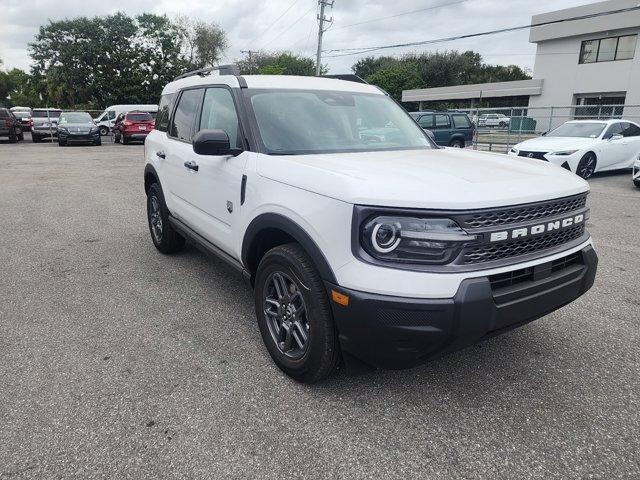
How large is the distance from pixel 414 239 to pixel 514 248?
0.59 metres

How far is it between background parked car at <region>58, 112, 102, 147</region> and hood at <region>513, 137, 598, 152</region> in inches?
757

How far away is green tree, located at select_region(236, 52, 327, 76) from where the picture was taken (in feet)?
198

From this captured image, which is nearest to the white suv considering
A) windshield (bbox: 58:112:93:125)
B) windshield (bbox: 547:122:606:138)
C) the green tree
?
windshield (bbox: 547:122:606:138)

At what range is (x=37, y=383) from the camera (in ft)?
9.57

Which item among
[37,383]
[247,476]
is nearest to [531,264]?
[247,476]

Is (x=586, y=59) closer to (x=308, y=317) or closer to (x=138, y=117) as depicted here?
(x=138, y=117)

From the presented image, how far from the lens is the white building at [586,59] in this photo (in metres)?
29.4

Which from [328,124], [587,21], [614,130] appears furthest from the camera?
[587,21]

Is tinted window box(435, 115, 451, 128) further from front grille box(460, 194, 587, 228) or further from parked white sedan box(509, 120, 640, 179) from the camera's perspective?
front grille box(460, 194, 587, 228)

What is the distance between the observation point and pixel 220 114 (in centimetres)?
381

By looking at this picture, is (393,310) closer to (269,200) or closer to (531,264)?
(531,264)

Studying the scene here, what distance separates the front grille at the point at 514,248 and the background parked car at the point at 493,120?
18.6 m

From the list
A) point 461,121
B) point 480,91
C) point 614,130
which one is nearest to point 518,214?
point 614,130

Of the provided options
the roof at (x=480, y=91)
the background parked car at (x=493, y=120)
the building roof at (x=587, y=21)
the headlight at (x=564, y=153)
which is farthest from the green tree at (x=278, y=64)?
the headlight at (x=564, y=153)
